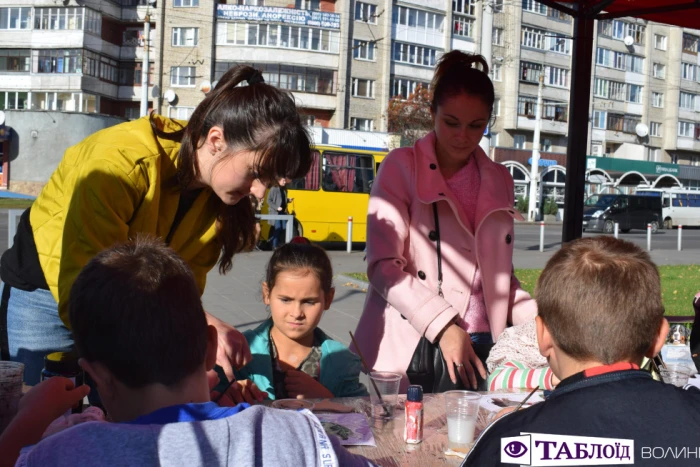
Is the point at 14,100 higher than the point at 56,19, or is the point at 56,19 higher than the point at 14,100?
the point at 56,19

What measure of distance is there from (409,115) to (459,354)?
4575 cm

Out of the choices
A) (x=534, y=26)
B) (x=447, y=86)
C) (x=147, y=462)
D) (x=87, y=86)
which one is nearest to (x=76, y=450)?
(x=147, y=462)

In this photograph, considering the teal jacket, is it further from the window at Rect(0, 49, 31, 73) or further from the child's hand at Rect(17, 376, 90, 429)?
the window at Rect(0, 49, 31, 73)

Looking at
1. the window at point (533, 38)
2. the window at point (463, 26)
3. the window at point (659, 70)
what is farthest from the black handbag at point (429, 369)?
the window at point (659, 70)

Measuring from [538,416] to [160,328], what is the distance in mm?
862

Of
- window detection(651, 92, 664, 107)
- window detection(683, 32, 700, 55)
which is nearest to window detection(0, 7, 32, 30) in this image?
window detection(651, 92, 664, 107)

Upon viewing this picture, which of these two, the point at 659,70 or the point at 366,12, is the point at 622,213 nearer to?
the point at 366,12

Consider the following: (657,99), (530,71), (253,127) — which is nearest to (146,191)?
(253,127)

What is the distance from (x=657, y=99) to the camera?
68.2m

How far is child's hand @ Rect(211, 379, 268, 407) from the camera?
107 inches

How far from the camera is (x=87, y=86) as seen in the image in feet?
160

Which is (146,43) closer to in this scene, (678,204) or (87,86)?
(87,86)

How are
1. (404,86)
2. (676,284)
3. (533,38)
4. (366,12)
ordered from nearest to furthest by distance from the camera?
(676,284) → (366,12) → (404,86) → (533,38)

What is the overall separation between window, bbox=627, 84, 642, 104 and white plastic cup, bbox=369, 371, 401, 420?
225 feet
